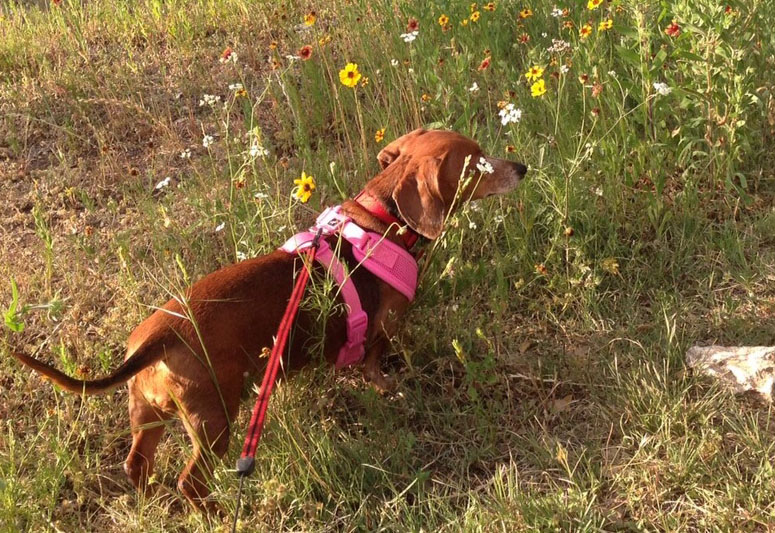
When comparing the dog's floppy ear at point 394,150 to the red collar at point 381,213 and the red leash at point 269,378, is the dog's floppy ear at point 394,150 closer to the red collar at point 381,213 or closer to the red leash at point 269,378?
the red collar at point 381,213

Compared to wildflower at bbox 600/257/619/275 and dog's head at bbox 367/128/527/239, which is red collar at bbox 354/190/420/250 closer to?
dog's head at bbox 367/128/527/239

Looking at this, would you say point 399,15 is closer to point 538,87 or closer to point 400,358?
point 538,87

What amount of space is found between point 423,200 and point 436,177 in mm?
99

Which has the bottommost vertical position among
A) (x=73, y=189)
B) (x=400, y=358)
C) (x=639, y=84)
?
(x=400, y=358)

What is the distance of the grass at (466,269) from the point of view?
2416 millimetres

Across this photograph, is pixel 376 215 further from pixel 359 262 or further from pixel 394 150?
pixel 394 150

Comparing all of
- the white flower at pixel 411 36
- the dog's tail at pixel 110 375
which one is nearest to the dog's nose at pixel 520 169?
the white flower at pixel 411 36

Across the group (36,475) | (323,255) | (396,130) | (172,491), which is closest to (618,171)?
(396,130)

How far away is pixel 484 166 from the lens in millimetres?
2789

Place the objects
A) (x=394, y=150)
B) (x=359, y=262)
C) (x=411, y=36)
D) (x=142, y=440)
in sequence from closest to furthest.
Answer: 1. (x=142, y=440)
2. (x=359, y=262)
3. (x=394, y=150)
4. (x=411, y=36)

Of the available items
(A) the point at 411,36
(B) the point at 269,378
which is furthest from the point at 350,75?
(B) the point at 269,378

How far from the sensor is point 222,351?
242cm

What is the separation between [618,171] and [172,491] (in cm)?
224

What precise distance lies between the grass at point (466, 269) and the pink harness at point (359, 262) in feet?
0.48
